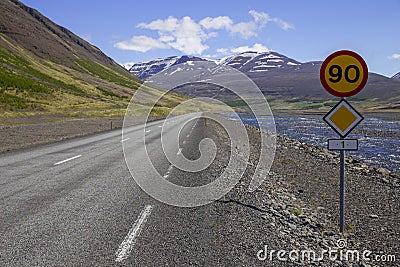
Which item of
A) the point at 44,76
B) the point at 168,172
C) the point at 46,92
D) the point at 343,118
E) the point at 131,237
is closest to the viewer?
the point at 131,237

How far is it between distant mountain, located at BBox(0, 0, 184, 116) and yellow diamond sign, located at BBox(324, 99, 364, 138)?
175 feet

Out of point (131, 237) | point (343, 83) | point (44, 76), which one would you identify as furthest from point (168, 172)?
point (44, 76)

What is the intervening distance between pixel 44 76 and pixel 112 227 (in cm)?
10651

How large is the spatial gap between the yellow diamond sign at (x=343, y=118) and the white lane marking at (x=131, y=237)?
12.3ft

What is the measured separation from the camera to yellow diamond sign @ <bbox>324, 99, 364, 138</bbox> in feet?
20.8

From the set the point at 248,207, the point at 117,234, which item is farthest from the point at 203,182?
the point at 117,234

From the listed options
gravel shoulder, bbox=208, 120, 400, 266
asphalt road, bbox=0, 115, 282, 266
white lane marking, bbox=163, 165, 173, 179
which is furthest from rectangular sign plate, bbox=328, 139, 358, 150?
white lane marking, bbox=163, 165, 173, 179

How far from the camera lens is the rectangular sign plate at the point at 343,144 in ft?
20.8

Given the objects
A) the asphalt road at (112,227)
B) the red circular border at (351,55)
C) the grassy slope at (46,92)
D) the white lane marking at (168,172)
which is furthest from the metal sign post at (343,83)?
the grassy slope at (46,92)

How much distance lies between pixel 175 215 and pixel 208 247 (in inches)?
66.0

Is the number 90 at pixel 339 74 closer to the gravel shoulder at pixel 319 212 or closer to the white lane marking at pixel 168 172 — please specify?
the gravel shoulder at pixel 319 212

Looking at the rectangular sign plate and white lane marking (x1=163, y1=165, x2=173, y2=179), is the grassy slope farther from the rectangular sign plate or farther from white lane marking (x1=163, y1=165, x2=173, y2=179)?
the rectangular sign plate

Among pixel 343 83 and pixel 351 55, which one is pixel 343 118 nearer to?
pixel 343 83

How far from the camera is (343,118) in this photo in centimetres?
643
